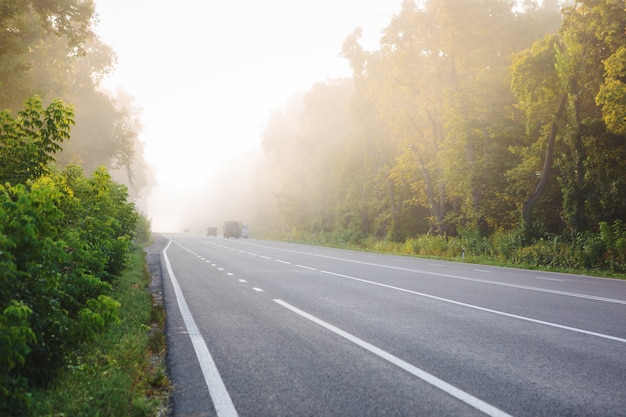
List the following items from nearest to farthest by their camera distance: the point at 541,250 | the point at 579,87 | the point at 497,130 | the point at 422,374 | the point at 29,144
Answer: the point at 422,374
the point at 29,144
the point at 541,250
the point at 579,87
the point at 497,130

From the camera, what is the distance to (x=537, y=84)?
828 inches

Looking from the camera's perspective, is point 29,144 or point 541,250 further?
point 541,250

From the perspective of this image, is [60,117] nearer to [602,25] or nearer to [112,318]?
[112,318]

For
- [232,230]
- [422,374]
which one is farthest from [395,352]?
[232,230]

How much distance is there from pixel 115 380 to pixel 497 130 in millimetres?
25881

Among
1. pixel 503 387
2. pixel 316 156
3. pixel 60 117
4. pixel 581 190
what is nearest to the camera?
pixel 503 387

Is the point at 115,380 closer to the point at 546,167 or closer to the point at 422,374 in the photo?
the point at 422,374

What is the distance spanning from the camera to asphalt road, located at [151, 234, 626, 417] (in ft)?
12.4

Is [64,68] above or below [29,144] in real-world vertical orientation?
above

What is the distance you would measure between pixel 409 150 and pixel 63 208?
28577mm

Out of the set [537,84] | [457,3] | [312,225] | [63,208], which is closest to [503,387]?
[63,208]

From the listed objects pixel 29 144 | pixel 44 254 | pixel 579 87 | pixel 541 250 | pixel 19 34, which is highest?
pixel 579 87

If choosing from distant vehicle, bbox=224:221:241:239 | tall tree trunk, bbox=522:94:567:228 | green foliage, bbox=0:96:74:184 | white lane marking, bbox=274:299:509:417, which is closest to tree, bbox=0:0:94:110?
green foliage, bbox=0:96:74:184

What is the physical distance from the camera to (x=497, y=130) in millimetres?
26031
